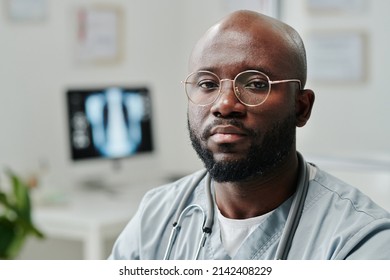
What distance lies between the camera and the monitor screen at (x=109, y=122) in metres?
2.12

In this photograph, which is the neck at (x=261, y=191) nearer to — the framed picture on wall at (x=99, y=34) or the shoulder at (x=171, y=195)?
the shoulder at (x=171, y=195)

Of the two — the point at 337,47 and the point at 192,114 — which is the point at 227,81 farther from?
the point at 337,47

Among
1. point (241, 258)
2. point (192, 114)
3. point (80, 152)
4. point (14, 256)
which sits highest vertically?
point (192, 114)

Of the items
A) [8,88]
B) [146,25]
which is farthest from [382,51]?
[8,88]

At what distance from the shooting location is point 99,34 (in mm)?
2299

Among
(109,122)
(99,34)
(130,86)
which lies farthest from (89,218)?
(99,34)

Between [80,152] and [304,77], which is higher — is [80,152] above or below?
below

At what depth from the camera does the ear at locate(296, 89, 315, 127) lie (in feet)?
2.72

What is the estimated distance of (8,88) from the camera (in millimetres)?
2076

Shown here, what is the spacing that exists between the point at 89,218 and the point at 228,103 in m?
1.13

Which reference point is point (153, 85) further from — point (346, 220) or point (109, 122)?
point (346, 220)

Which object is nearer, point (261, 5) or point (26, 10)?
point (261, 5)

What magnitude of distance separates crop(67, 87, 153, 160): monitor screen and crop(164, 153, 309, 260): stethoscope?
1225mm
